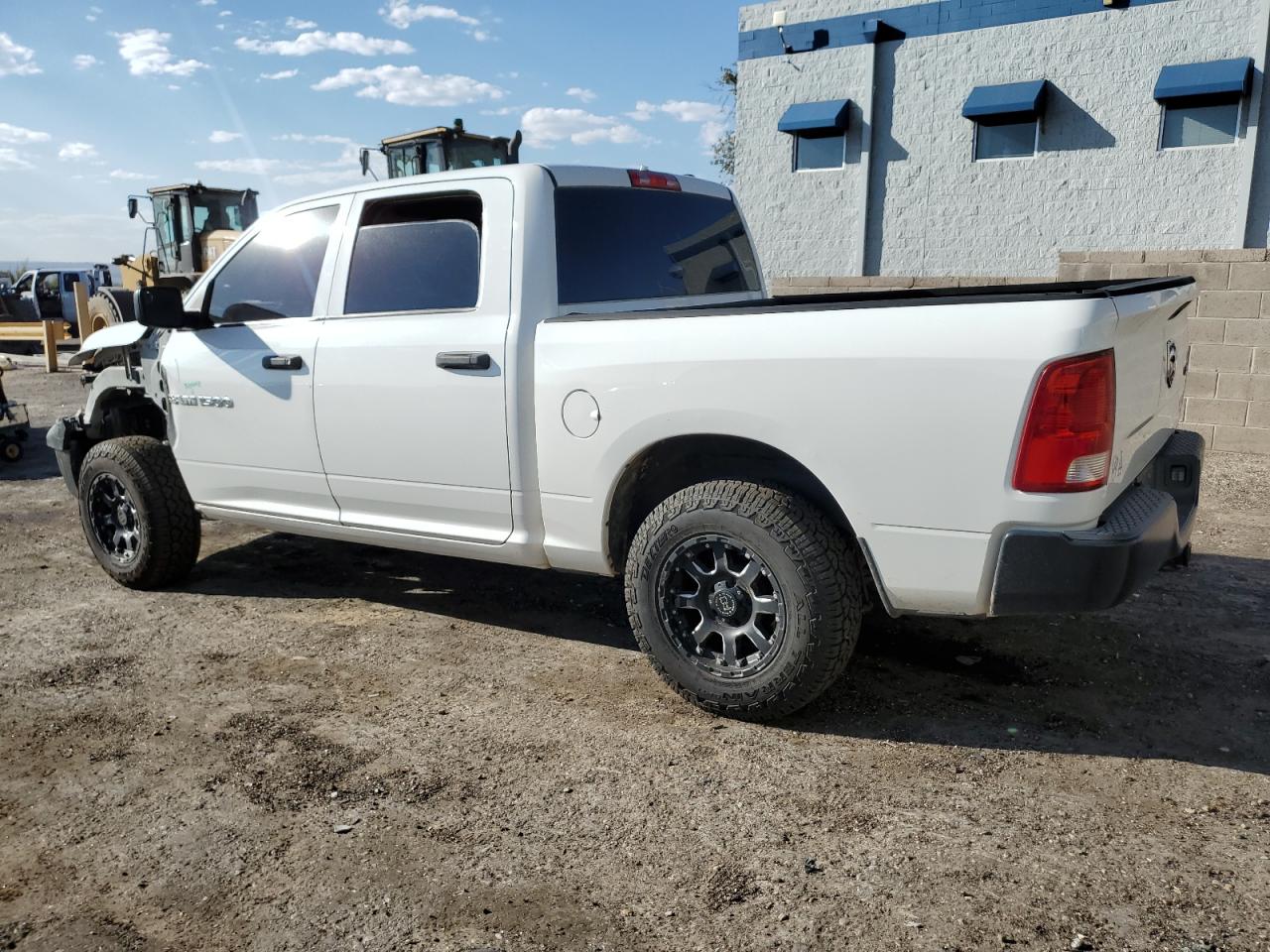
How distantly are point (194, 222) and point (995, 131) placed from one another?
605 inches

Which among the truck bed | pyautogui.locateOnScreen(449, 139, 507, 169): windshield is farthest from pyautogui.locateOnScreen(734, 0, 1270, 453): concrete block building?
the truck bed

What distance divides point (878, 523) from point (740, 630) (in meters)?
0.67

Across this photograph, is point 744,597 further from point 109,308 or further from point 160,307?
point 109,308

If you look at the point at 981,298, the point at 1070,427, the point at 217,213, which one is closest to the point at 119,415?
the point at 981,298

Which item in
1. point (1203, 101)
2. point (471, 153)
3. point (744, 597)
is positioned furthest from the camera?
point (471, 153)

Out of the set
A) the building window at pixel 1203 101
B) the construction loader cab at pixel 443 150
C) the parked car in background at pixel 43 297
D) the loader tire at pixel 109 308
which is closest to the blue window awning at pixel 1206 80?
the building window at pixel 1203 101

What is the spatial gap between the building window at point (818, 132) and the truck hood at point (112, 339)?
15063mm

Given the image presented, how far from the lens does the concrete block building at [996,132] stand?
1508 centimetres

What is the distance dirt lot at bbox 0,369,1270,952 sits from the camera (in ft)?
8.41

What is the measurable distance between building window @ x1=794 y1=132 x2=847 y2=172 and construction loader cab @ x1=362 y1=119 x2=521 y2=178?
5.56m

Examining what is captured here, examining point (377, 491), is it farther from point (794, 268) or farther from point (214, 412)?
point (794, 268)

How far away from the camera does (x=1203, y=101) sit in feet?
49.7

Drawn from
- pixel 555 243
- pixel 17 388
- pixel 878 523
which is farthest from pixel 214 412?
pixel 17 388

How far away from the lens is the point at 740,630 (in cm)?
361
